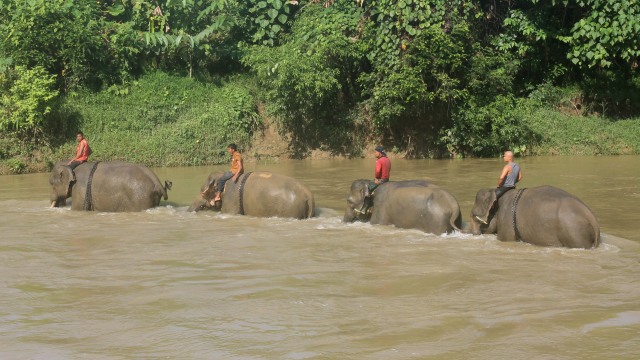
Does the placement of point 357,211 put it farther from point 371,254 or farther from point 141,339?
point 141,339

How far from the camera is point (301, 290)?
820 centimetres

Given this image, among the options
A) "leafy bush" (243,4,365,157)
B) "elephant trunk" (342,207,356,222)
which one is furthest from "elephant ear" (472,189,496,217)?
"leafy bush" (243,4,365,157)

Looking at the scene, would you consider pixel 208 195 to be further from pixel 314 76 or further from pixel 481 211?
pixel 314 76

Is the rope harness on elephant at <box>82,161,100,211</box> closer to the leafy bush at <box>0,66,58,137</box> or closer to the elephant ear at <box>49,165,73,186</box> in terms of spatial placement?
the elephant ear at <box>49,165,73,186</box>

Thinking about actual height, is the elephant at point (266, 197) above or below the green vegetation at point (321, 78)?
below

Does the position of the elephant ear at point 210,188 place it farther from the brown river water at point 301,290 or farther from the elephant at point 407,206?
the elephant at point 407,206

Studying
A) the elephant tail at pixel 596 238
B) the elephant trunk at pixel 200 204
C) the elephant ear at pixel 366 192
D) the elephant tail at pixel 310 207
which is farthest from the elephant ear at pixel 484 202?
the elephant trunk at pixel 200 204

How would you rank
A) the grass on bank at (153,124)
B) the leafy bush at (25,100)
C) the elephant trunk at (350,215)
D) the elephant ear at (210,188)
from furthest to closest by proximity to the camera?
the grass on bank at (153,124)
the leafy bush at (25,100)
the elephant ear at (210,188)
the elephant trunk at (350,215)

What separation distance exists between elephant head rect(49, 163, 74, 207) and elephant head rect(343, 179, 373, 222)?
5.03m

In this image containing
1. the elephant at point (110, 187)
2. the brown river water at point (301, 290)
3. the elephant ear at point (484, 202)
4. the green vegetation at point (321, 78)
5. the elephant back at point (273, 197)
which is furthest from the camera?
the green vegetation at point (321, 78)

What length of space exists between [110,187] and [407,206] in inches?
208

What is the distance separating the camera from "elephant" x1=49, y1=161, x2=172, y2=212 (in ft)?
42.9

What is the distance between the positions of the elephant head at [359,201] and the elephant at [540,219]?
171 centimetres

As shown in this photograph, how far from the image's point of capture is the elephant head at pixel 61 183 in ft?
43.9
